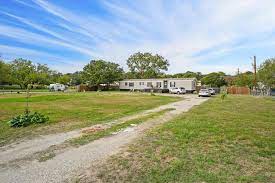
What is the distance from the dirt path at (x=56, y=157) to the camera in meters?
4.68

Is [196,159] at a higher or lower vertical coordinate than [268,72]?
lower

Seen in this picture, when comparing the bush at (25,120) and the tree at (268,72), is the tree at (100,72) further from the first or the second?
the bush at (25,120)

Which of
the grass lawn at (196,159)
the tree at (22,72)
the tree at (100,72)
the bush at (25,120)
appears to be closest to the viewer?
the grass lawn at (196,159)

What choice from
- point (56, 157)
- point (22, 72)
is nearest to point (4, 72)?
point (22, 72)

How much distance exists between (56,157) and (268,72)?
4425 centimetres

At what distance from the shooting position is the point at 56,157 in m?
5.91

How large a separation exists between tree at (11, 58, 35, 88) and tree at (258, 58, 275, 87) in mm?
55887

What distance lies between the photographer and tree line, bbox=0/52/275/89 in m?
58.4

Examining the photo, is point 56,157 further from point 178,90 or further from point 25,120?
point 178,90

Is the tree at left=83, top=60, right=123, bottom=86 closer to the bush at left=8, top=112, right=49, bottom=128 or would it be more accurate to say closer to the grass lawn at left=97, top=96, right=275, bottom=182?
the bush at left=8, top=112, right=49, bottom=128

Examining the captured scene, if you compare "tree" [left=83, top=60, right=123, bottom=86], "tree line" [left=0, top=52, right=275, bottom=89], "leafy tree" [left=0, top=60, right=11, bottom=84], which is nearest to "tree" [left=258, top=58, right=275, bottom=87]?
"tree line" [left=0, top=52, right=275, bottom=89]

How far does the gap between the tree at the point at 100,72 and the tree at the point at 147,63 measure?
1294 centimetres

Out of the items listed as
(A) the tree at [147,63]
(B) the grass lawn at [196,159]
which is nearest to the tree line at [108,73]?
(A) the tree at [147,63]

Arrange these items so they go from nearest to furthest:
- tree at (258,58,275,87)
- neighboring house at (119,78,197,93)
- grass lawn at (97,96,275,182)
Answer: grass lawn at (97,96,275,182)
tree at (258,58,275,87)
neighboring house at (119,78,197,93)
